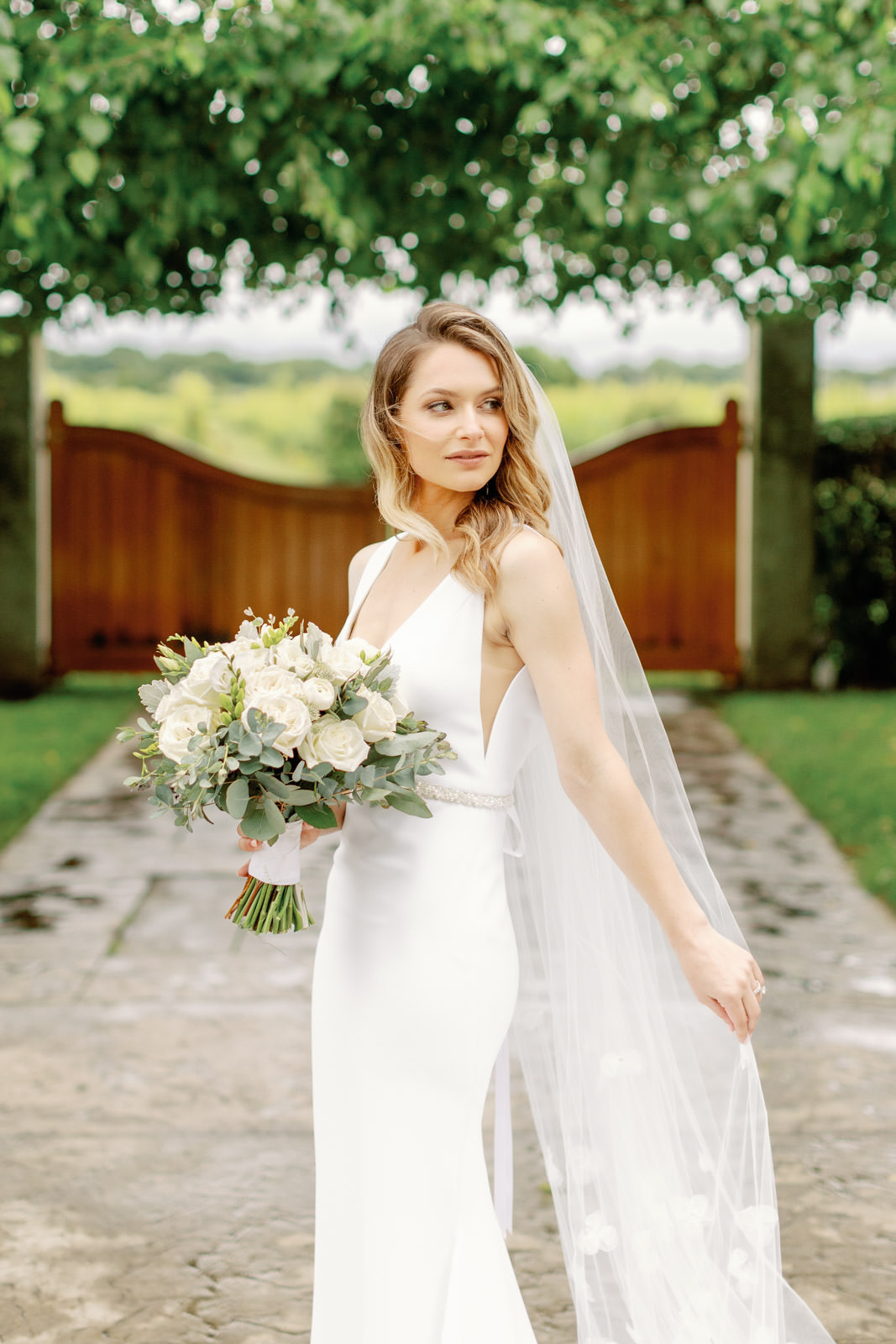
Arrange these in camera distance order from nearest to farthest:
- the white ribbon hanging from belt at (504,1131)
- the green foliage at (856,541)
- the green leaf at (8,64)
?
the white ribbon hanging from belt at (504,1131) → the green leaf at (8,64) → the green foliage at (856,541)

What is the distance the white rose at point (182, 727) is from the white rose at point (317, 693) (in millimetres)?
153

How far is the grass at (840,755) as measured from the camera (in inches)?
268

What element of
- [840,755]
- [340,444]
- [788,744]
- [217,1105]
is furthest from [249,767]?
[340,444]

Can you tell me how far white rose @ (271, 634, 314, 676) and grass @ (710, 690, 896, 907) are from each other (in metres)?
4.42

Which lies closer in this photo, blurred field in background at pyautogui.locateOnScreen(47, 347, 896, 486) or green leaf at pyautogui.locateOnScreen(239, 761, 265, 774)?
green leaf at pyautogui.locateOnScreen(239, 761, 265, 774)

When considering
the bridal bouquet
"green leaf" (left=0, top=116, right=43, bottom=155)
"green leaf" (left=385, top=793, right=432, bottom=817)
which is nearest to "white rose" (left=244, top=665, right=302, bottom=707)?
the bridal bouquet

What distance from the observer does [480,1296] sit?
212 cm

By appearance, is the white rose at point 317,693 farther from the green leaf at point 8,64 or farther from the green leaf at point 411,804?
the green leaf at point 8,64

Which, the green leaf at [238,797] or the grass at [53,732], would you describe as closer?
the green leaf at [238,797]

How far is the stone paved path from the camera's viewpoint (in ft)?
9.77

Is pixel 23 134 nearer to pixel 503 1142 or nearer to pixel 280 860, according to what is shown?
pixel 280 860

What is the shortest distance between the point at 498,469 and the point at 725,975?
91 centimetres

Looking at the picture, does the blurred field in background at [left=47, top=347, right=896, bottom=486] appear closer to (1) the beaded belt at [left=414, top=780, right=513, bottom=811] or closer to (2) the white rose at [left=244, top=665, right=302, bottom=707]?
(1) the beaded belt at [left=414, top=780, right=513, bottom=811]

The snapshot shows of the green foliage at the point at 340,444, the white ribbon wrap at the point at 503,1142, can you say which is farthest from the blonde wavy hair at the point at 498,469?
the green foliage at the point at 340,444
